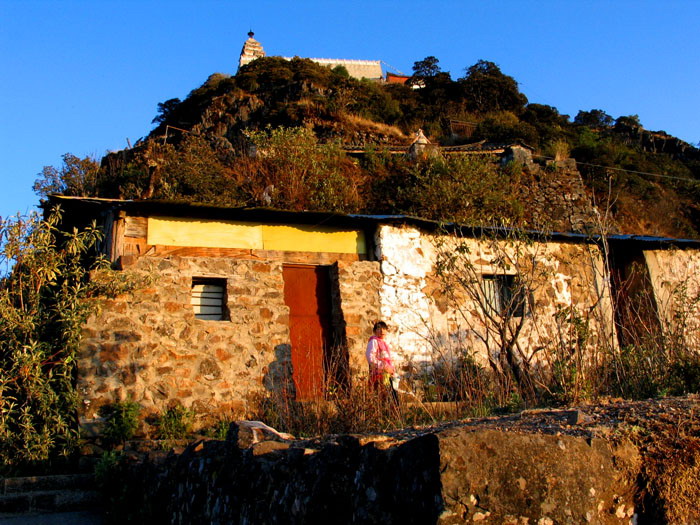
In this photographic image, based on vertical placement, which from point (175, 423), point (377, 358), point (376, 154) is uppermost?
point (376, 154)

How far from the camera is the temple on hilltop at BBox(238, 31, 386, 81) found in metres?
44.6

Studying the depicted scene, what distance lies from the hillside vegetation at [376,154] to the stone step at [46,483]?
231 inches

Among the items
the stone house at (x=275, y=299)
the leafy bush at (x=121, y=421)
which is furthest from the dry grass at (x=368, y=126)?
the leafy bush at (x=121, y=421)

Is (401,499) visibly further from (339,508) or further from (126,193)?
(126,193)

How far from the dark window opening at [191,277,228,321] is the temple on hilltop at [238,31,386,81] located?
36.7m

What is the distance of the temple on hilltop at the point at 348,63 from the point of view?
1756 inches

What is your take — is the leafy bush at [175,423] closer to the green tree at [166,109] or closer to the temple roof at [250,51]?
the green tree at [166,109]

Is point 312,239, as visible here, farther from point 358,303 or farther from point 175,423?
point 175,423

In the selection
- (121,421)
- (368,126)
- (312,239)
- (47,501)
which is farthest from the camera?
(368,126)

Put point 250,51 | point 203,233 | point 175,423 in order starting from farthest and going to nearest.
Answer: point 250,51, point 203,233, point 175,423

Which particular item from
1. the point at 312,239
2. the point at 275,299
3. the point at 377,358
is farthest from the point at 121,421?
the point at 312,239

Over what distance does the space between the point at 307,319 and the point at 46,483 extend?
4729 mm

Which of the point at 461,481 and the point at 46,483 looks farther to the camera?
the point at 46,483

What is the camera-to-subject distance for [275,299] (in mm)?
10086
